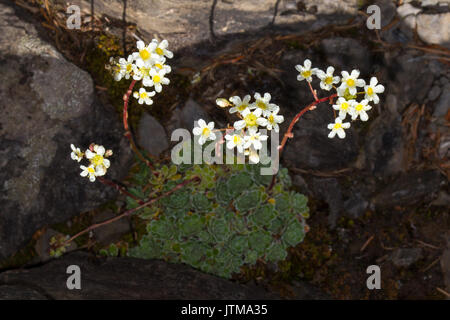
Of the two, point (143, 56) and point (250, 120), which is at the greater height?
point (143, 56)

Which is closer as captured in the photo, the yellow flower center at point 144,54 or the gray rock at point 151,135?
the yellow flower center at point 144,54

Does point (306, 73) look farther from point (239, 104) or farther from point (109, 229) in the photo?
Result: point (109, 229)

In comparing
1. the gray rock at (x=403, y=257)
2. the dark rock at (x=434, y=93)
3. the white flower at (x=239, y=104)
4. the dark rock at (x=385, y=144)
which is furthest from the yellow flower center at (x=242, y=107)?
the gray rock at (x=403, y=257)

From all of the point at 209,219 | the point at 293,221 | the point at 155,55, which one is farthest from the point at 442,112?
the point at 155,55

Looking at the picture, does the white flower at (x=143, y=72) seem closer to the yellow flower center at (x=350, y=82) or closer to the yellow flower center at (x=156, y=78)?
the yellow flower center at (x=156, y=78)

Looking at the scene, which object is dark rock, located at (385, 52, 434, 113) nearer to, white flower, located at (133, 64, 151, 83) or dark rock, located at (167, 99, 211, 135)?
dark rock, located at (167, 99, 211, 135)

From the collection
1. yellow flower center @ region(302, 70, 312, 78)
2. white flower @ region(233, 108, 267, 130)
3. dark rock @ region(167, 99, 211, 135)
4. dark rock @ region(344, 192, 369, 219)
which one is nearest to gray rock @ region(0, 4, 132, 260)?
dark rock @ region(167, 99, 211, 135)

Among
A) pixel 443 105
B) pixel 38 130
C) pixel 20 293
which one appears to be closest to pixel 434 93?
pixel 443 105

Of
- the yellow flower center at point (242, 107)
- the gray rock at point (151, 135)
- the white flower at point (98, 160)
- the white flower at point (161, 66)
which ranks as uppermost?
the white flower at point (161, 66)
